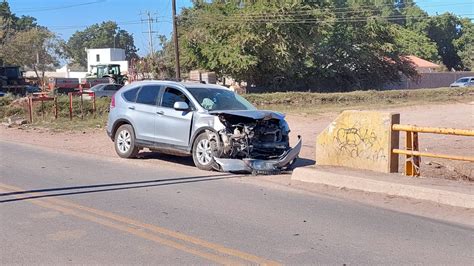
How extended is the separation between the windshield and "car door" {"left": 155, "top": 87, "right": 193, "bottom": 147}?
25 centimetres

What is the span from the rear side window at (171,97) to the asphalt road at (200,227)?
7.76 feet

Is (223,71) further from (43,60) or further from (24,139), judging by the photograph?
(43,60)

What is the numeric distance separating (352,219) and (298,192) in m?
1.98

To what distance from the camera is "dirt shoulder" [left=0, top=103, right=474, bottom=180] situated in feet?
39.3

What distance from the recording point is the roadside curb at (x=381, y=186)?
8.16 m

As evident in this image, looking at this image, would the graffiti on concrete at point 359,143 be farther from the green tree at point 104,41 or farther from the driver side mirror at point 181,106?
the green tree at point 104,41

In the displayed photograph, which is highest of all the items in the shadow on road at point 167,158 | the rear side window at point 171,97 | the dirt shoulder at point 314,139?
the rear side window at point 171,97

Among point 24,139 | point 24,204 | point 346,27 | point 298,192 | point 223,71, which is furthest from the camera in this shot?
point 346,27

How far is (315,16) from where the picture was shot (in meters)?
43.4

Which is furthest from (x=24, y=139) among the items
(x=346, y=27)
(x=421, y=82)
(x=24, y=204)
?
(x=421, y=82)

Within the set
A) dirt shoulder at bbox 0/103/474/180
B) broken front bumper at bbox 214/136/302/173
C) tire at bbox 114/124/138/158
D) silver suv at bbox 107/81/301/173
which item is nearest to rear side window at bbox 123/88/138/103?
silver suv at bbox 107/81/301/173

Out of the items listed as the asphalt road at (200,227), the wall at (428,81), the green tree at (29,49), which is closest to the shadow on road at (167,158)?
the asphalt road at (200,227)

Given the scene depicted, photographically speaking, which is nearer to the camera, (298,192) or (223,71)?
(298,192)

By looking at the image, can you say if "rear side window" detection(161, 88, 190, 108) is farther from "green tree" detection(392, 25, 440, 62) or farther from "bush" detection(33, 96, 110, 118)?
"green tree" detection(392, 25, 440, 62)
